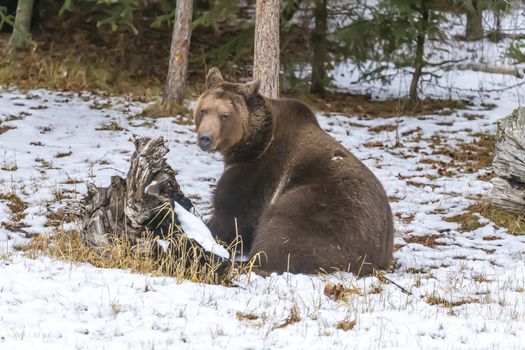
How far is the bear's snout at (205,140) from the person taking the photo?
7.82 m

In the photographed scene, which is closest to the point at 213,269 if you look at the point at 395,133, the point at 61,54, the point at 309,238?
the point at 309,238

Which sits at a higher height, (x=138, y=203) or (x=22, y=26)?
(x=22, y=26)

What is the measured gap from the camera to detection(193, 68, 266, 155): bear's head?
7.88 m

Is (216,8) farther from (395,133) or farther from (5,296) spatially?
(5,296)

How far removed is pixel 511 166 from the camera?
32.0ft

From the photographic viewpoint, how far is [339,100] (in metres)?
16.3

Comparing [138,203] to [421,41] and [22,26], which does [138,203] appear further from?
[22,26]

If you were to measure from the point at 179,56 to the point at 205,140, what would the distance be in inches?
260

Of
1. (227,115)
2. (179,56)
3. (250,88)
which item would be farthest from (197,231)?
(179,56)

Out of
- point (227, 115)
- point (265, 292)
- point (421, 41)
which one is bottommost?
point (265, 292)

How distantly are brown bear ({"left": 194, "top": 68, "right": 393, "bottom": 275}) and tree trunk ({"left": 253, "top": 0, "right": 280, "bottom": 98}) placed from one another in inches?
134

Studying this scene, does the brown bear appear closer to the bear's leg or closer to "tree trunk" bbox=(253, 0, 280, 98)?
the bear's leg

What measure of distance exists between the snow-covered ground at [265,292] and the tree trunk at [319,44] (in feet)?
15.0

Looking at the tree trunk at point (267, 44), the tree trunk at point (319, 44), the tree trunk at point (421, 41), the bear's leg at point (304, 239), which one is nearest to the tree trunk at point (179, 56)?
the tree trunk at point (267, 44)
